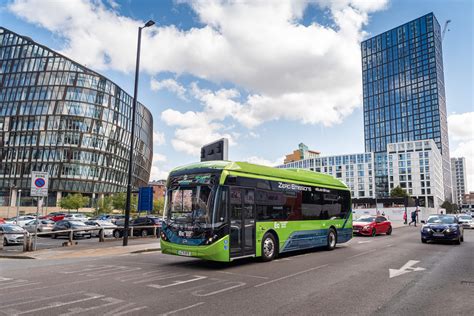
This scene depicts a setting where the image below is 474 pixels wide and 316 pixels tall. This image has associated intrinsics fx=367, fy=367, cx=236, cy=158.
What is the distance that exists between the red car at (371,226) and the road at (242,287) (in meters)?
12.7

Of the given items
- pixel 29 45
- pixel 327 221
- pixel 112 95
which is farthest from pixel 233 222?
pixel 29 45

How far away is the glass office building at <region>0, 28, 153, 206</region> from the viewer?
84.5 meters

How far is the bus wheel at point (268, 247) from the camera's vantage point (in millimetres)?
12141

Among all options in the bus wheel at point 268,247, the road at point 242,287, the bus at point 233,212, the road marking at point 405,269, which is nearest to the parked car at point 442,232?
the road at point 242,287

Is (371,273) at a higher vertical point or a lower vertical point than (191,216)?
lower

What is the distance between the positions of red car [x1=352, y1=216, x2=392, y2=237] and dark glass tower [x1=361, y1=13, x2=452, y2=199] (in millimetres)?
138844

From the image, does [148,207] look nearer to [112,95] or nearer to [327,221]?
[327,221]

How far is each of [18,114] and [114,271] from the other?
9139 centimetres

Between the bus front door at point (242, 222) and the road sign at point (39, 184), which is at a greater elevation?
the road sign at point (39, 184)

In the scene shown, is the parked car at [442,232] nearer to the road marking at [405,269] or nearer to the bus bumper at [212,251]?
the road marking at [405,269]

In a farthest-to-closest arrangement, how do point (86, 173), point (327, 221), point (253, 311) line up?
point (86, 173)
point (327, 221)
point (253, 311)

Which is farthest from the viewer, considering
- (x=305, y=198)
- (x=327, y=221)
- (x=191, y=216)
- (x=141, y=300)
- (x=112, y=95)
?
(x=112, y=95)

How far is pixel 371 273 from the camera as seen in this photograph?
9906 millimetres

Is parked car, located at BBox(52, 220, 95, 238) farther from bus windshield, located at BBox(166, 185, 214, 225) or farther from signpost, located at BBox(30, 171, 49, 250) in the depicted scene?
bus windshield, located at BBox(166, 185, 214, 225)
